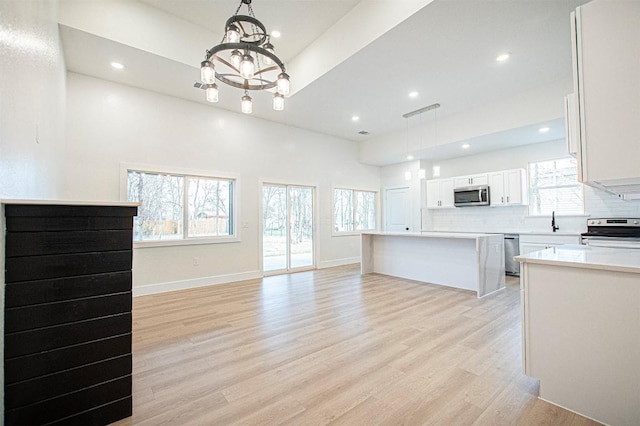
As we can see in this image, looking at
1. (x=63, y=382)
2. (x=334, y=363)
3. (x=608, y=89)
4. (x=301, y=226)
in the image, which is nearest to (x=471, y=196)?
(x=301, y=226)

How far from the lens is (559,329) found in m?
1.79

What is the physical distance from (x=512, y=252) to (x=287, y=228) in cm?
466

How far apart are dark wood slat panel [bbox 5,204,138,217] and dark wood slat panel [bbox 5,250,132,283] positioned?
217 millimetres

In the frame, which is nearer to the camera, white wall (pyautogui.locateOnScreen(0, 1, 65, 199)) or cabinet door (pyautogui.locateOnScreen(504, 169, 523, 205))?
white wall (pyautogui.locateOnScreen(0, 1, 65, 199))

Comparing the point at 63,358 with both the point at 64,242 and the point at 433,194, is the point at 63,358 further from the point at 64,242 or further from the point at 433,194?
the point at 433,194

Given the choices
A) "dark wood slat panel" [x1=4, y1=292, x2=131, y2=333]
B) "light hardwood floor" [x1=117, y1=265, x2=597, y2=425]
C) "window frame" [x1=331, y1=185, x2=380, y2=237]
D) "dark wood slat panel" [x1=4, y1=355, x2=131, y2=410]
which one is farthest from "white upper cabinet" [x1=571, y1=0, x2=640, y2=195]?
"window frame" [x1=331, y1=185, x2=380, y2=237]

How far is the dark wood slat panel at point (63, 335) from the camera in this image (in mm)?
1358

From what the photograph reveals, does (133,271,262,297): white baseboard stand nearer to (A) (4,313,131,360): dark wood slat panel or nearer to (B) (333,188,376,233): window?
(B) (333,188,376,233): window

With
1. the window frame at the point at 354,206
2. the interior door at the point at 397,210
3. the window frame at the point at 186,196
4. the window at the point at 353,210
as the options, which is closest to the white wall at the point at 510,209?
the interior door at the point at 397,210

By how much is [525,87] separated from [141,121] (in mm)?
6195

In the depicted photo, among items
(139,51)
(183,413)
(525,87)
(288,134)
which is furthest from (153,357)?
(525,87)

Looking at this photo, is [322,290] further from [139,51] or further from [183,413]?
[139,51]

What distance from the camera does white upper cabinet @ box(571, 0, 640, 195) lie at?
1.76 metres

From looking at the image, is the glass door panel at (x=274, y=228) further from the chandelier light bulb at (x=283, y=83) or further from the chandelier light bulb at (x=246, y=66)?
the chandelier light bulb at (x=246, y=66)
